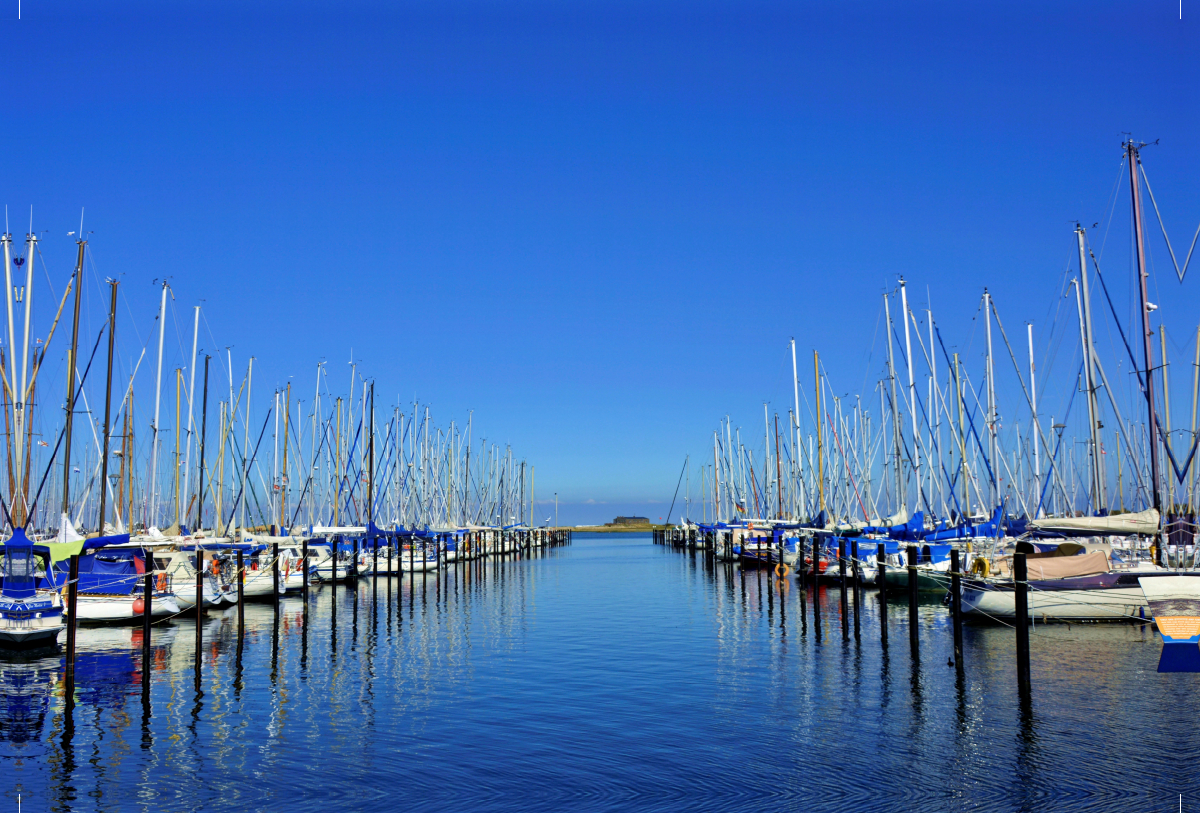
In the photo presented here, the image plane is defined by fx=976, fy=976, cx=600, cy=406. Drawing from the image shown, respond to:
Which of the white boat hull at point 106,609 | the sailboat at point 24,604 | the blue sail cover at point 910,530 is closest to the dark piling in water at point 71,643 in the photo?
the sailboat at point 24,604

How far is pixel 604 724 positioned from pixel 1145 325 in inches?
1036

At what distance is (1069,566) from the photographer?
1571 inches

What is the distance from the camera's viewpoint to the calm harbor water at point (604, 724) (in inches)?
723

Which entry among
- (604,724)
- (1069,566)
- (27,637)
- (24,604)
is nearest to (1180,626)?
(604,724)

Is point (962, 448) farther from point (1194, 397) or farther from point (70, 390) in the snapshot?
point (70, 390)

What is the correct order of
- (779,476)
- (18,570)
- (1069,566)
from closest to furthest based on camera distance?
(18,570) < (1069,566) < (779,476)

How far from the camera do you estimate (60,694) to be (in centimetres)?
2747

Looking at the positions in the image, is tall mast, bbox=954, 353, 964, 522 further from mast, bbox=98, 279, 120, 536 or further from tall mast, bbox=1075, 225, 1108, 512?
mast, bbox=98, 279, 120, 536

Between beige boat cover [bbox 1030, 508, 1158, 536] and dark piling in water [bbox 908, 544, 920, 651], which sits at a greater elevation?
beige boat cover [bbox 1030, 508, 1158, 536]

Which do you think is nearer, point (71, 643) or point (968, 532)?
point (71, 643)

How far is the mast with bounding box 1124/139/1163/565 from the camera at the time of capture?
36.1 meters

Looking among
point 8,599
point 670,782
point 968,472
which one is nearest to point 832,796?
point 670,782

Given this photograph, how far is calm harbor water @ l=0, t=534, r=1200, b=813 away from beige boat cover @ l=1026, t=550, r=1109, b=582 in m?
2.16

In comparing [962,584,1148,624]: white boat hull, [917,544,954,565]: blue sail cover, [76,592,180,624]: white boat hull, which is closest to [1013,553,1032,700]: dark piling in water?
[962,584,1148,624]: white boat hull
